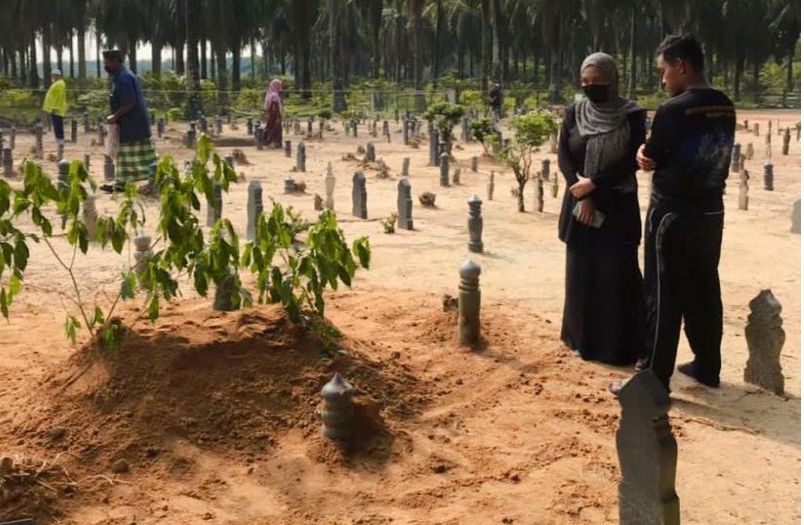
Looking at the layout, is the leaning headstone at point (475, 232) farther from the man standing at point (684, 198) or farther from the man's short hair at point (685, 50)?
the man's short hair at point (685, 50)

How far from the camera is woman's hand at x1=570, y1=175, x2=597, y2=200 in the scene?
5492 millimetres

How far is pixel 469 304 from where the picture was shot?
19.2ft

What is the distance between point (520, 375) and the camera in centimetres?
550


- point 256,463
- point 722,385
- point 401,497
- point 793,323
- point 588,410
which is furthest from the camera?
point 793,323

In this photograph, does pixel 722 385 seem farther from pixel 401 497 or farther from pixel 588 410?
pixel 401 497

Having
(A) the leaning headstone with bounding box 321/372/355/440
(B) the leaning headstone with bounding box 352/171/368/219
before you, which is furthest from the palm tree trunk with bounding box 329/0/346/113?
(A) the leaning headstone with bounding box 321/372/355/440

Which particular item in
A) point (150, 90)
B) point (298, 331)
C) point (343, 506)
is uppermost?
point (150, 90)

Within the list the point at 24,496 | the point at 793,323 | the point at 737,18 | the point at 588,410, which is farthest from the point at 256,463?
the point at 737,18

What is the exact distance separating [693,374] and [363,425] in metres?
2.24

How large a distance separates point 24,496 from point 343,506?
131 cm

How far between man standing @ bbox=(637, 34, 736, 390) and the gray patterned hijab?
0.38 metres

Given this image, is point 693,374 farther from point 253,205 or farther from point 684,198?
point 253,205

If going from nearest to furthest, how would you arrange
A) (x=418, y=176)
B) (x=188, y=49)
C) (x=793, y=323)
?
(x=793, y=323), (x=418, y=176), (x=188, y=49)

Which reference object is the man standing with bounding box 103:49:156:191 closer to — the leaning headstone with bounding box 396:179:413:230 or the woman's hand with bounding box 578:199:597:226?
the leaning headstone with bounding box 396:179:413:230
